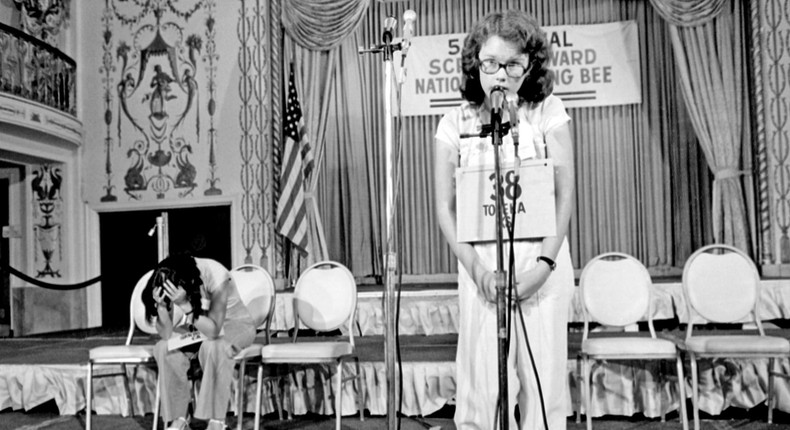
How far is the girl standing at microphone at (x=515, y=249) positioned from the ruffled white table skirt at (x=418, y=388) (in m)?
1.77

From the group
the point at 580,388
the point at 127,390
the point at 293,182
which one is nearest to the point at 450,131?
the point at 580,388

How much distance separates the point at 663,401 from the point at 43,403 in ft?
11.7

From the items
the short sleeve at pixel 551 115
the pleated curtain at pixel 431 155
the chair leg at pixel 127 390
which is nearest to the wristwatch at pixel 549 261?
the short sleeve at pixel 551 115

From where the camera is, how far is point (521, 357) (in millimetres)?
1725

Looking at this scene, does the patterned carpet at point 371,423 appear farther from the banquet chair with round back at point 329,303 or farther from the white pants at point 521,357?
the white pants at point 521,357

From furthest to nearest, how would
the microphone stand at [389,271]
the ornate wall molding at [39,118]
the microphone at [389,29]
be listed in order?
the ornate wall molding at [39,118] < the microphone at [389,29] < the microphone stand at [389,271]

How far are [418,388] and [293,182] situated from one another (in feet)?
9.85

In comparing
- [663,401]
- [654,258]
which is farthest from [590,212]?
[663,401]

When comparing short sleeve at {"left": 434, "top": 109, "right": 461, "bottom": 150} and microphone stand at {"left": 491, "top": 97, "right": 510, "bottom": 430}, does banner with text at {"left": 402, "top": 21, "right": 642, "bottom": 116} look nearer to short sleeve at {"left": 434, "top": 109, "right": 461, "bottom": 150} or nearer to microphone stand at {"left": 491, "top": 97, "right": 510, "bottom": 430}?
short sleeve at {"left": 434, "top": 109, "right": 461, "bottom": 150}

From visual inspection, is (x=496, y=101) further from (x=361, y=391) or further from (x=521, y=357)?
(x=361, y=391)

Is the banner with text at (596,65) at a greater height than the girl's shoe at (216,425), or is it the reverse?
the banner with text at (596,65)

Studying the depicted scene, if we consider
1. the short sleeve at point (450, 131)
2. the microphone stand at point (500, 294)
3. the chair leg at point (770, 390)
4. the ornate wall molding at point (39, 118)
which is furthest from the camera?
the ornate wall molding at point (39, 118)

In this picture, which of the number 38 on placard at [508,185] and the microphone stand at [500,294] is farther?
the number 38 on placard at [508,185]

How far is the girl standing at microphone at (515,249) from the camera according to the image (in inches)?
67.3
